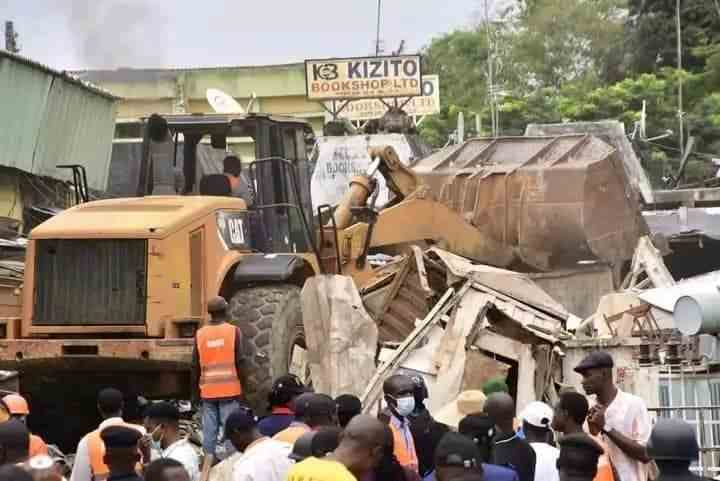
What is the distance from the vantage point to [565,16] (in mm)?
67250

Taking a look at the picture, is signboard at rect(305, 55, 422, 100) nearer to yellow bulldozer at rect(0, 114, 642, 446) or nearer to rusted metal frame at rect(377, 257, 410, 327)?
rusted metal frame at rect(377, 257, 410, 327)

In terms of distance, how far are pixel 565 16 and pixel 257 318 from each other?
54.9 metres

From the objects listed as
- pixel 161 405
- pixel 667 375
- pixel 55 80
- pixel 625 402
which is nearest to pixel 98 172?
pixel 55 80

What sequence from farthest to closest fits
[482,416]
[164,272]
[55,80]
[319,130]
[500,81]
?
[500,81] → [319,130] → [55,80] → [164,272] → [482,416]

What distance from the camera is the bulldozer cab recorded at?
14750mm

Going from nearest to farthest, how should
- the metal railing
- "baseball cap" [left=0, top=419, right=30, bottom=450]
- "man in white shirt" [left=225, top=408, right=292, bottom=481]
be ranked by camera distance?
1. "baseball cap" [left=0, top=419, right=30, bottom=450]
2. "man in white shirt" [left=225, top=408, right=292, bottom=481]
3. the metal railing

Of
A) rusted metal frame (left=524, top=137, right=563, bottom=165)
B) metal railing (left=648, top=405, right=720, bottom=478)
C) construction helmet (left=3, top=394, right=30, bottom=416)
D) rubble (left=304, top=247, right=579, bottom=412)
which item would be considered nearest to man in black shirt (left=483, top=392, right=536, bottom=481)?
construction helmet (left=3, top=394, right=30, bottom=416)

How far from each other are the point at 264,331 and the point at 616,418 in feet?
17.4

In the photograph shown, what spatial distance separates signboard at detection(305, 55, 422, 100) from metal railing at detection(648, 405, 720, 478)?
1189 inches

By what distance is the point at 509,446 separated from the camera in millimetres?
8562

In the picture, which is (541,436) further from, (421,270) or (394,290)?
(394,290)

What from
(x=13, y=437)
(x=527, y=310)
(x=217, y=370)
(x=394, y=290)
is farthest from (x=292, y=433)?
(x=394, y=290)

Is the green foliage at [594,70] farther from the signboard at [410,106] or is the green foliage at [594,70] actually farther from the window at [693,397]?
the window at [693,397]

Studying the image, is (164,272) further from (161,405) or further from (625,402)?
(625,402)
